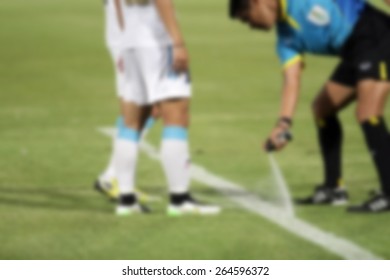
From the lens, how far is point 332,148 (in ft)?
34.2

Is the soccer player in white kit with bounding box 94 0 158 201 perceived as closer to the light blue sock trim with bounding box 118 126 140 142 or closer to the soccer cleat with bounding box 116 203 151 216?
the light blue sock trim with bounding box 118 126 140 142

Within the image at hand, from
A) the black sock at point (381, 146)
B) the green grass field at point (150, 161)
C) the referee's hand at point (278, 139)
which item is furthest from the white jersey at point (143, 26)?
the black sock at point (381, 146)

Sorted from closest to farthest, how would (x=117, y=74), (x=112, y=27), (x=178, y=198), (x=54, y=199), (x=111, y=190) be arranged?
(x=178, y=198)
(x=112, y=27)
(x=117, y=74)
(x=54, y=199)
(x=111, y=190)

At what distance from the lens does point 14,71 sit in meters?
22.9

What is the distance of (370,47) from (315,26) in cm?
42

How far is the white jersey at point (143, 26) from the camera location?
959 cm

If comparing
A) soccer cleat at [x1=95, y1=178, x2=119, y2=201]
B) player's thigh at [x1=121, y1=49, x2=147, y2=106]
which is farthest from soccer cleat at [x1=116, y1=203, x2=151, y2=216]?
soccer cleat at [x1=95, y1=178, x2=119, y2=201]

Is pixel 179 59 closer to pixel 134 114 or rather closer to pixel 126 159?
pixel 134 114

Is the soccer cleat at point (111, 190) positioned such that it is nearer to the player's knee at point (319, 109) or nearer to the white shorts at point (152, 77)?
the white shorts at point (152, 77)

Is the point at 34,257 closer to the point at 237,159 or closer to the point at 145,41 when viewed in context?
the point at 145,41

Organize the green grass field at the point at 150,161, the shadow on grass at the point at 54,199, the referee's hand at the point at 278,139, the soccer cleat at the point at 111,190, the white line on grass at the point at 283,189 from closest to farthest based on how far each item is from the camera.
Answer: the green grass field at the point at 150,161, the referee's hand at the point at 278,139, the white line on grass at the point at 283,189, the shadow on grass at the point at 54,199, the soccer cleat at the point at 111,190

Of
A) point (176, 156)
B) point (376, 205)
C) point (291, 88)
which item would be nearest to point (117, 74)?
point (176, 156)

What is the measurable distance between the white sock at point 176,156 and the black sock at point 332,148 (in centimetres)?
120

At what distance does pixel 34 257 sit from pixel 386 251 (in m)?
2.10
